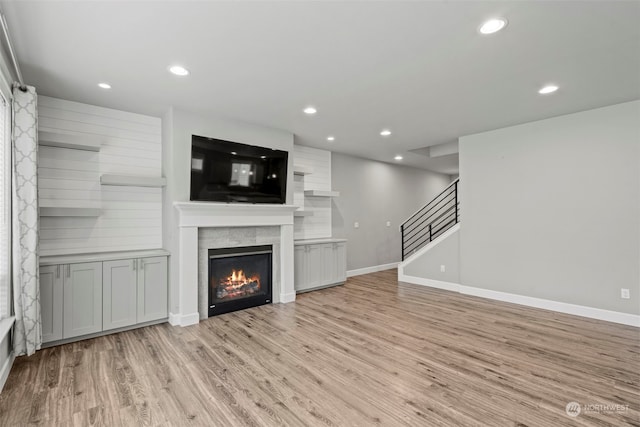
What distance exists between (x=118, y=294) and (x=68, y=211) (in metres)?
1.13

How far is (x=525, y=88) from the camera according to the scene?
339cm

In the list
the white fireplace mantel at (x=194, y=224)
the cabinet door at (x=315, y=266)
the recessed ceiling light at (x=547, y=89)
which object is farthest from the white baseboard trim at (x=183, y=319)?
the recessed ceiling light at (x=547, y=89)

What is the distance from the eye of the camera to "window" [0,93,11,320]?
271 centimetres

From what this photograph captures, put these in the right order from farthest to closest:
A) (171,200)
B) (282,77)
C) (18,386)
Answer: (171,200) < (282,77) < (18,386)

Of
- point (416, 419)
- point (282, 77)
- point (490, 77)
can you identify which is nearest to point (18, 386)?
point (416, 419)

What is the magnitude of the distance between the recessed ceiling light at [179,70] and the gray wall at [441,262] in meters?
4.99

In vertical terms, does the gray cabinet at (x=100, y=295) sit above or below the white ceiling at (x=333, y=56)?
below

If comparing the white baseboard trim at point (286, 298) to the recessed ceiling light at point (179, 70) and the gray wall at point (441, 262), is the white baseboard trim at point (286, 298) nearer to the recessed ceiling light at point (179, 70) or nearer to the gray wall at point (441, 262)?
the gray wall at point (441, 262)

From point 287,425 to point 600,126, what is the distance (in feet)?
17.0

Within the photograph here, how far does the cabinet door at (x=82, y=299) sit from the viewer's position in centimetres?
330

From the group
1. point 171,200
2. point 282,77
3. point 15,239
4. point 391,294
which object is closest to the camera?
point 15,239

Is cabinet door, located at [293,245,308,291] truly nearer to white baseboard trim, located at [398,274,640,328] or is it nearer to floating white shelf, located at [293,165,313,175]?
floating white shelf, located at [293,165,313,175]

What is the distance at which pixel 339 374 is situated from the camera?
8.66 feet

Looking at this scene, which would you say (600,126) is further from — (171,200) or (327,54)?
(171,200)
